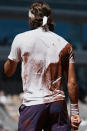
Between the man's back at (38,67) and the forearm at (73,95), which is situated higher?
the man's back at (38,67)

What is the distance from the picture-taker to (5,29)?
2320cm

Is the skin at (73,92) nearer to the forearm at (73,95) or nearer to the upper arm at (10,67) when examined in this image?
the forearm at (73,95)

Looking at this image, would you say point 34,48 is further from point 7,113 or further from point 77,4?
point 77,4

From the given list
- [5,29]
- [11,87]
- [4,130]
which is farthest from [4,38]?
[4,130]

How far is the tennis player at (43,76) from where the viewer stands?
247cm

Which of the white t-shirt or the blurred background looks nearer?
the white t-shirt

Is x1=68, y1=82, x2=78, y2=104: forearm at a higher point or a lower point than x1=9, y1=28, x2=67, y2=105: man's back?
lower

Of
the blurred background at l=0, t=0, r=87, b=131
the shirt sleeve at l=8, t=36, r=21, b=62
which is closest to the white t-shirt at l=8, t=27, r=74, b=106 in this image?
the shirt sleeve at l=8, t=36, r=21, b=62

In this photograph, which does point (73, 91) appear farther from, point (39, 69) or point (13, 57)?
point (13, 57)

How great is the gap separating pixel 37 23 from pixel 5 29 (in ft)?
68.2

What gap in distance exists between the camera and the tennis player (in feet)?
8.11

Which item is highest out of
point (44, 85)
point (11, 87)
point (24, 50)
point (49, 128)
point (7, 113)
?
point (24, 50)

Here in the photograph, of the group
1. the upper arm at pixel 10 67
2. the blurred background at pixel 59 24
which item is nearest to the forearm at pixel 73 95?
the upper arm at pixel 10 67

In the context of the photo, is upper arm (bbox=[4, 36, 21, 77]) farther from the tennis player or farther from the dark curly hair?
the dark curly hair
